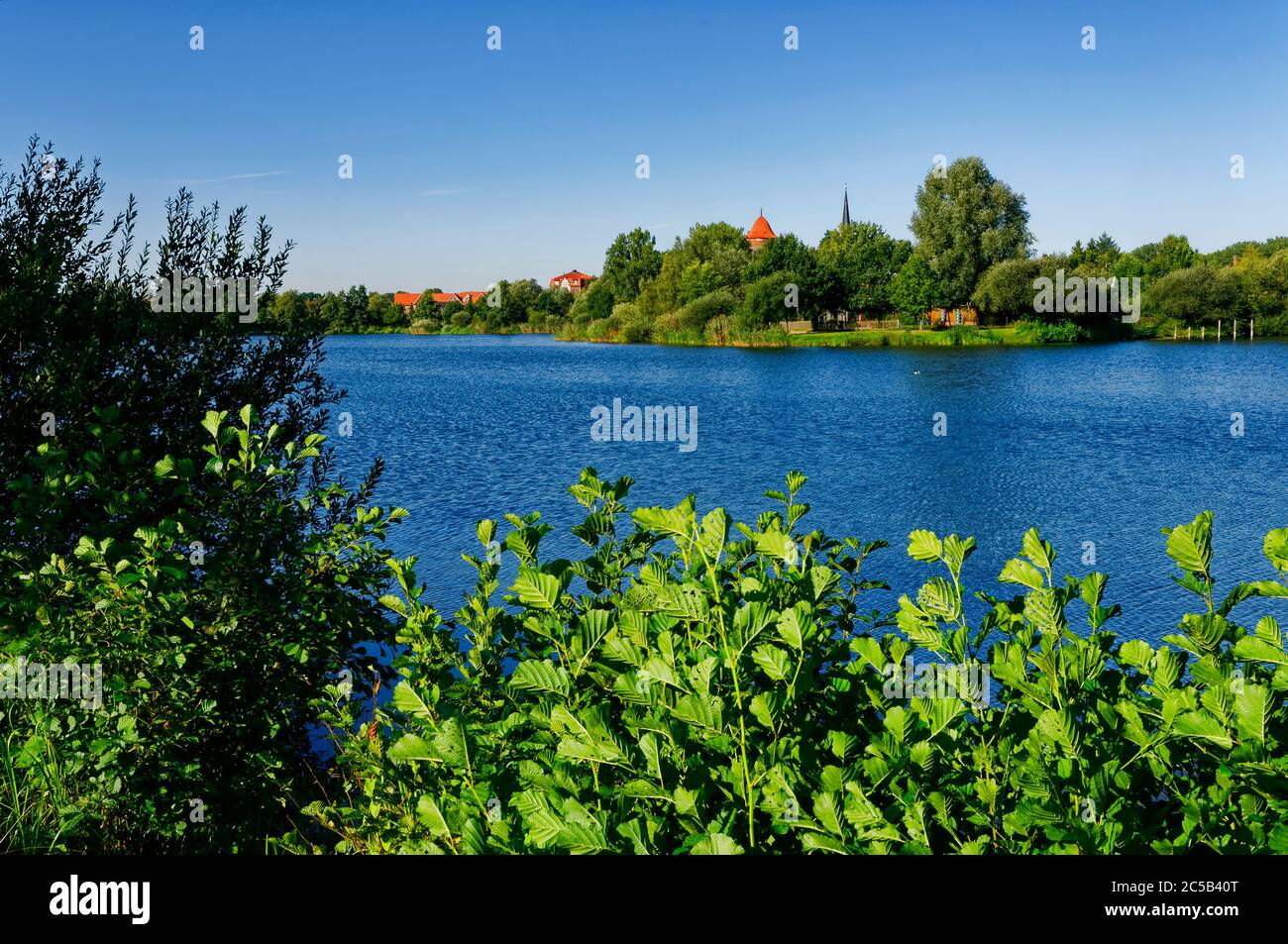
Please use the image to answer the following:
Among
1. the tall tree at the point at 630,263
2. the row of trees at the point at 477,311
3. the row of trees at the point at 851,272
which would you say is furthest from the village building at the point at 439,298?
the row of trees at the point at 851,272

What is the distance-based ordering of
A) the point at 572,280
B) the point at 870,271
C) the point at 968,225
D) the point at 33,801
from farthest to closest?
the point at 572,280
the point at 870,271
the point at 968,225
the point at 33,801

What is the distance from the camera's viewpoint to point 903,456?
1032 inches

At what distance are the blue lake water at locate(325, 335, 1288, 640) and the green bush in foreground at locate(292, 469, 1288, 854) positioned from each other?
9.26 m

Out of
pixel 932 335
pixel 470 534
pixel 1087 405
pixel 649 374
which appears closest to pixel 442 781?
pixel 470 534

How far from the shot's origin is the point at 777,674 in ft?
7.06

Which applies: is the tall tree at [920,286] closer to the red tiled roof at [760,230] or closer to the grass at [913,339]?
the grass at [913,339]

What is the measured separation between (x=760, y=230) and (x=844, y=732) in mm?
129497

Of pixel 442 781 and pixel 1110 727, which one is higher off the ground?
pixel 1110 727

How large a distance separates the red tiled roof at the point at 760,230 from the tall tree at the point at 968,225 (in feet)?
180

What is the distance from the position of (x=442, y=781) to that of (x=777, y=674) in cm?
132

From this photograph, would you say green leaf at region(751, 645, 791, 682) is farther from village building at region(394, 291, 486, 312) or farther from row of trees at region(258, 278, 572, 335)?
village building at region(394, 291, 486, 312)

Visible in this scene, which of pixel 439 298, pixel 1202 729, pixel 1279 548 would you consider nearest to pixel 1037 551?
pixel 1279 548

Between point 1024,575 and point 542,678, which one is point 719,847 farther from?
point 1024,575
